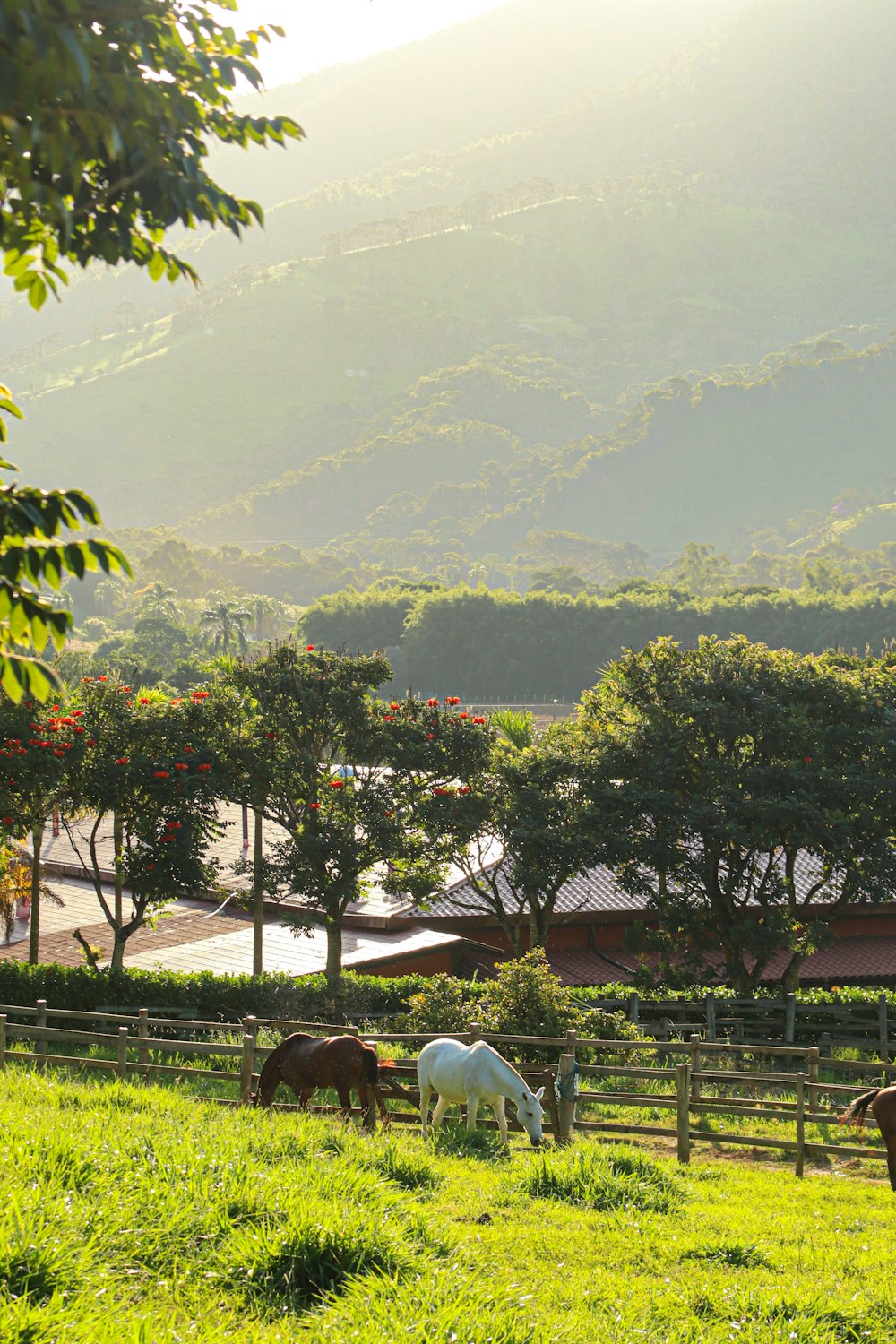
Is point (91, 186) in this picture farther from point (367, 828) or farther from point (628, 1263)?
point (367, 828)

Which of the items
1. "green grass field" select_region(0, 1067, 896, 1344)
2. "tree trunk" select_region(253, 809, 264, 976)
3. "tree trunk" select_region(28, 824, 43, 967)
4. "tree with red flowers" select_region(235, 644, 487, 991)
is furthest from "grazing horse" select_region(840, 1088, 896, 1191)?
"tree trunk" select_region(28, 824, 43, 967)

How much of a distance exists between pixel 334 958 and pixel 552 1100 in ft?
34.4

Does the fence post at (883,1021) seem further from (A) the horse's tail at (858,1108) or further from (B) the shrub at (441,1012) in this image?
(A) the horse's tail at (858,1108)

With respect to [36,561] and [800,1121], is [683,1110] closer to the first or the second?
[800,1121]

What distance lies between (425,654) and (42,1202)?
118022mm

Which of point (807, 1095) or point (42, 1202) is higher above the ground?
point (42, 1202)

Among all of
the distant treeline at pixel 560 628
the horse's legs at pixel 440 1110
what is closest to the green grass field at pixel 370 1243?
the horse's legs at pixel 440 1110

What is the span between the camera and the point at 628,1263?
8.72m

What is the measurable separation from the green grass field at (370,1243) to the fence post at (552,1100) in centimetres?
247

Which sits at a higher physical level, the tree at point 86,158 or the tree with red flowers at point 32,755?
the tree at point 86,158

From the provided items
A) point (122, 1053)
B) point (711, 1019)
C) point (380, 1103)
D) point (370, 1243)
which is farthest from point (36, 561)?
point (711, 1019)

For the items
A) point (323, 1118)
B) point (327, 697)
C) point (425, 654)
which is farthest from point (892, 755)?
point (425, 654)

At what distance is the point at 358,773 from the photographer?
25.3 metres

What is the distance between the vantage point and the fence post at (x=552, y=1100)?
45.3 feet
